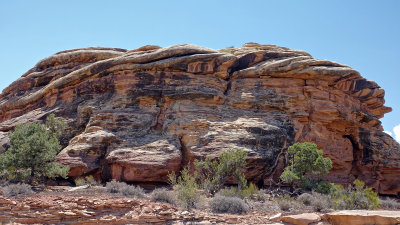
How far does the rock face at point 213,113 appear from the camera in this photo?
71.7ft

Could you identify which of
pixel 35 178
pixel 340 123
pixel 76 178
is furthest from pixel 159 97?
pixel 340 123

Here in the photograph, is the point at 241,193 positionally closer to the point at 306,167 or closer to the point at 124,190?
the point at 306,167

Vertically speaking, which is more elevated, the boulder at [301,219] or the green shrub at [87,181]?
the boulder at [301,219]

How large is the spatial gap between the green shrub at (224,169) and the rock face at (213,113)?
150cm

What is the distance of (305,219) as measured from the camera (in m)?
11.4

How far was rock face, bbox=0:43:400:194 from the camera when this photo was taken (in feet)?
71.7

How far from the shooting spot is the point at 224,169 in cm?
1919

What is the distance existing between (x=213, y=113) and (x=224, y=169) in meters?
5.84

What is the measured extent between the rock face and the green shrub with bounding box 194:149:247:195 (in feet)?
4.93

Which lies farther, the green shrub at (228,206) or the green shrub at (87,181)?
the green shrub at (87,181)

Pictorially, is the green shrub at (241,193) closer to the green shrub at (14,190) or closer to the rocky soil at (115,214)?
the rocky soil at (115,214)

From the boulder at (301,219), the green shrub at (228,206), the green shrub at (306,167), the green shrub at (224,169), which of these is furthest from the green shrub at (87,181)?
the boulder at (301,219)

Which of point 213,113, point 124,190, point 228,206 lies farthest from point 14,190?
point 213,113

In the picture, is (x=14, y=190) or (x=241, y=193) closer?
(x=14, y=190)
